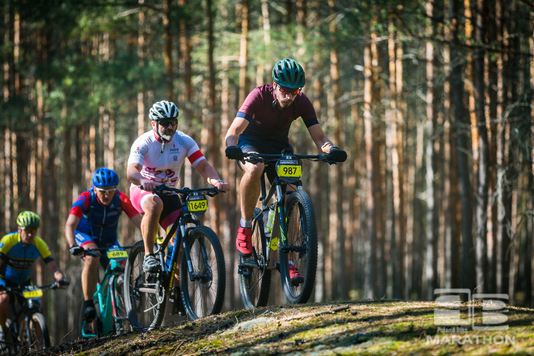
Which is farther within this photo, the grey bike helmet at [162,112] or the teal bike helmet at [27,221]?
the teal bike helmet at [27,221]

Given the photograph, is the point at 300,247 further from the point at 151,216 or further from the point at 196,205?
the point at 151,216

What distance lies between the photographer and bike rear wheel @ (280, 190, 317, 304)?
15.0 ft

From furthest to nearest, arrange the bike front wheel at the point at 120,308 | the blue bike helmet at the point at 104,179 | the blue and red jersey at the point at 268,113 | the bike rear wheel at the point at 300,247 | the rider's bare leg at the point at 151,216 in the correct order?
the blue bike helmet at the point at 104,179 < the bike front wheel at the point at 120,308 < the rider's bare leg at the point at 151,216 < the blue and red jersey at the point at 268,113 < the bike rear wheel at the point at 300,247

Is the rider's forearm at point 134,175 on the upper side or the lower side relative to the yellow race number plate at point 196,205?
upper

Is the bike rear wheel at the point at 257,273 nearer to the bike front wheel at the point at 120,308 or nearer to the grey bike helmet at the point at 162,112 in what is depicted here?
the grey bike helmet at the point at 162,112

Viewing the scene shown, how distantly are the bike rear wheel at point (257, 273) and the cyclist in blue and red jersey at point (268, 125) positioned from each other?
8 cm

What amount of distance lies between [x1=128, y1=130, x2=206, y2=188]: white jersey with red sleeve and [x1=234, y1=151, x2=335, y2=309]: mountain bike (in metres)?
1.09

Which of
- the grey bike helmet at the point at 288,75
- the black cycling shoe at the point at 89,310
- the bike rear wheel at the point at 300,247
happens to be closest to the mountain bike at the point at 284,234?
the bike rear wheel at the point at 300,247

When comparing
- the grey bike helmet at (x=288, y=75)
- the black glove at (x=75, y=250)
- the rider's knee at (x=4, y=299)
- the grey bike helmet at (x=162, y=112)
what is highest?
the grey bike helmet at (x=288, y=75)

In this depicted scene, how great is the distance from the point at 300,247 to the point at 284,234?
0.25 meters

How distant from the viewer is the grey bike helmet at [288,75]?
16.3ft

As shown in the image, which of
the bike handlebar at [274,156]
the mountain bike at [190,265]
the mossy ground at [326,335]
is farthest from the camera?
the mountain bike at [190,265]

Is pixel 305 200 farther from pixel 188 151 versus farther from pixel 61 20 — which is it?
pixel 61 20

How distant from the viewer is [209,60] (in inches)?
669
